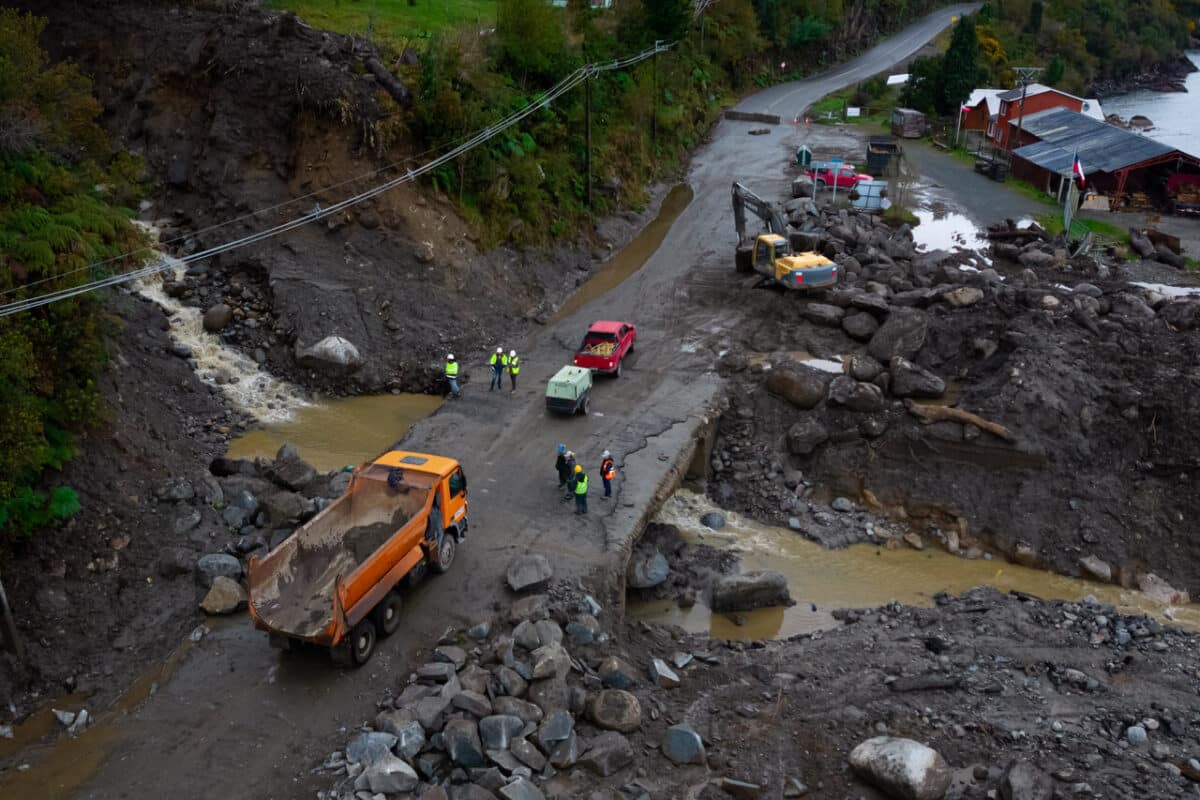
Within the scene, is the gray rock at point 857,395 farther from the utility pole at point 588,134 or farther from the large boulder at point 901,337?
the utility pole at point 588,134

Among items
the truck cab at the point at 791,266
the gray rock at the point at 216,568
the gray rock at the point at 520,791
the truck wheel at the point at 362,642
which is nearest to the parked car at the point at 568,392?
the gray rock at the point at 216,568

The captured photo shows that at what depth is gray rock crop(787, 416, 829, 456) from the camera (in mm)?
28359

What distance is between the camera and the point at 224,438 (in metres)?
28.4

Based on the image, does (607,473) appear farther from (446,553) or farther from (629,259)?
(629,259)

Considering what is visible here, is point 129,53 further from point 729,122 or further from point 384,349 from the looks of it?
point 729,122

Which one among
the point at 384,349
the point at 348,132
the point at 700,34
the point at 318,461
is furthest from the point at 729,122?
the point at 318,461

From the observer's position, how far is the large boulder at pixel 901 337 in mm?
30984

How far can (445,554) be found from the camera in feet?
66.3

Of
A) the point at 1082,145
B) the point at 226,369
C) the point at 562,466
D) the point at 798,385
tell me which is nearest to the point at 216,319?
the point at 226,369

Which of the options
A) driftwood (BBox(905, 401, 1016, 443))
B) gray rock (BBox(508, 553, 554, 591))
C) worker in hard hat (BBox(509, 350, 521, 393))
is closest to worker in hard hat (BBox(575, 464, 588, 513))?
gray rock (BBox(508, 553, 554, 591))

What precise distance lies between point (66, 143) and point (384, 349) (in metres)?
11.7

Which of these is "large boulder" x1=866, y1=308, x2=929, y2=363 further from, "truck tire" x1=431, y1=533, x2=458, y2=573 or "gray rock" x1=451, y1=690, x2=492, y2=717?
"gray rock" x1=451, y1=690, x2=492, y2=717

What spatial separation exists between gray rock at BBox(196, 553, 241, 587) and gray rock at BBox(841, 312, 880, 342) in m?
22.2

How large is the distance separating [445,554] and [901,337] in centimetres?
1852
